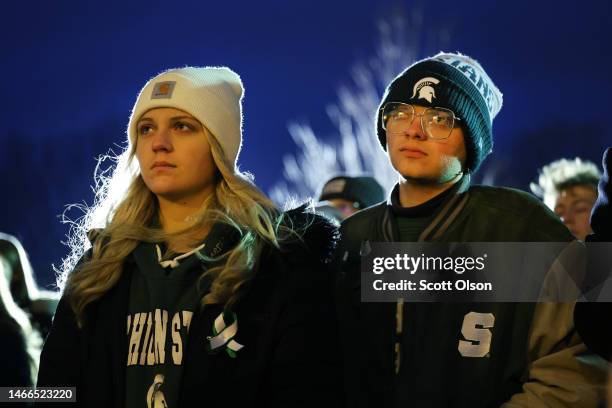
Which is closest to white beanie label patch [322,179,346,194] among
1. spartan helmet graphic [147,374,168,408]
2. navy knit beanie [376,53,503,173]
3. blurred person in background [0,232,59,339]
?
blurred person in background [0,232,59,339]

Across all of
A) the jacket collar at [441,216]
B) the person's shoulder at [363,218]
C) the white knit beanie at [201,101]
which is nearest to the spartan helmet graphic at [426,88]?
the jacket collar at [441,216]

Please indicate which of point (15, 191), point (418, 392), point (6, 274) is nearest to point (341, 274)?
point (418, 392)

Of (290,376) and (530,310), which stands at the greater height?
(530,310)

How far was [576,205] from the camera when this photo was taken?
215 inches

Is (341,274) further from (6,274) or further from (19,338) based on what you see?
(6,274)

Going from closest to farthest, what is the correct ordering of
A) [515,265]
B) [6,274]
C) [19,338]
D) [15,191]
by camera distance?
[515,265]
[19,338]
[6,274]
[15,191]

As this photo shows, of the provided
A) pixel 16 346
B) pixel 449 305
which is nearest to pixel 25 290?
pixel 16 346

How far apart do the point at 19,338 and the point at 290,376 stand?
156cm

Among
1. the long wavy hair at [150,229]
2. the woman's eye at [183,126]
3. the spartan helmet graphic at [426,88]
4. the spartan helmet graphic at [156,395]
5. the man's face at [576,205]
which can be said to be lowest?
the spartan helmet graphic at [156,395]

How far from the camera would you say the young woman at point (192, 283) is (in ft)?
9.43

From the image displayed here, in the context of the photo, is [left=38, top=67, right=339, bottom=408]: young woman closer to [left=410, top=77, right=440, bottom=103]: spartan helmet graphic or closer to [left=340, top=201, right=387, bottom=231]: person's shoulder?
[left=340, top=201, right=387, bottom=231]: person's shoulder

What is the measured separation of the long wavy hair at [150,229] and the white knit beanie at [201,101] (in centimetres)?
6

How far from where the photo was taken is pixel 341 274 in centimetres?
356

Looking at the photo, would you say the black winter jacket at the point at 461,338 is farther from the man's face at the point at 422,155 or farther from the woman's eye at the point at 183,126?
the woman's eye at the point at 183,126
